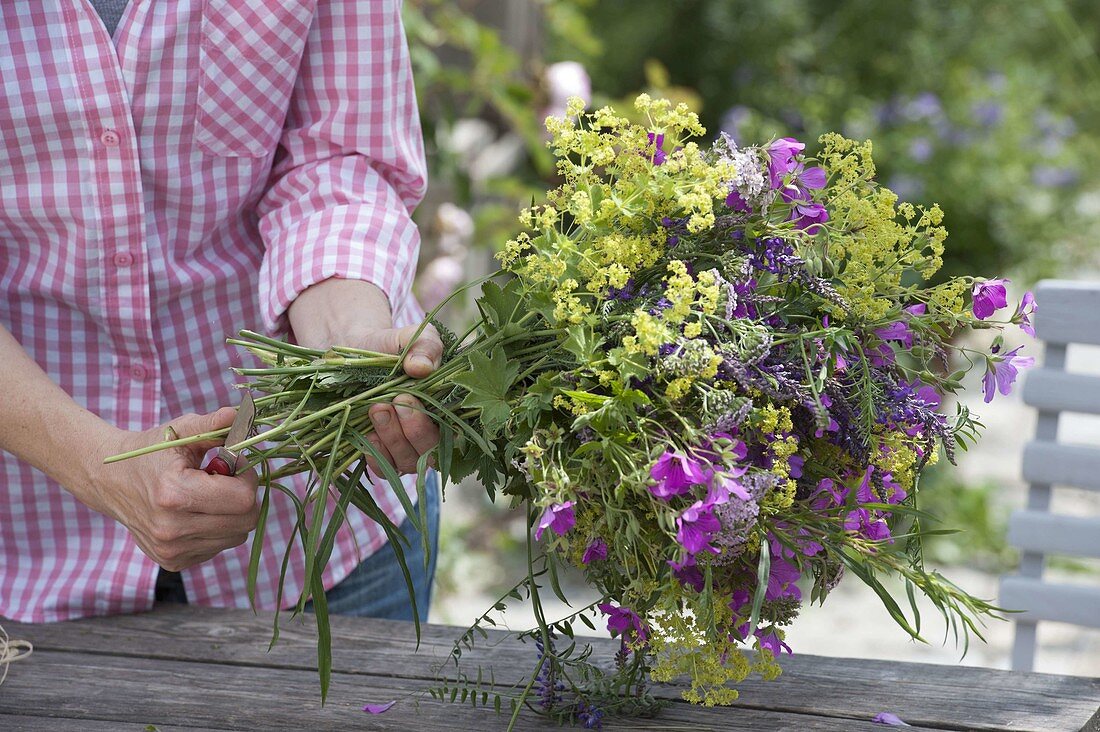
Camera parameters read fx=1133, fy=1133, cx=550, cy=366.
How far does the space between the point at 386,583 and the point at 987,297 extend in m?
0.90

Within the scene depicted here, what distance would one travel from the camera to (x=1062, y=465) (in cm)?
188

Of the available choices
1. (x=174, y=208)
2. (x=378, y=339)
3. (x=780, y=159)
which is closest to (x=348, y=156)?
(x=174, y=208)

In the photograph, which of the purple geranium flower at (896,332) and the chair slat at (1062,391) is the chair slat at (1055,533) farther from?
the purple geranium flower at (896,332)

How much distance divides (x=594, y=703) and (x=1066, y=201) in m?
5.50

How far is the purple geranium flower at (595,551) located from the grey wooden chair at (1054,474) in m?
1.14

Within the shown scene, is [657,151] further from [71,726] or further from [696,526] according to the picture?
[71,726]

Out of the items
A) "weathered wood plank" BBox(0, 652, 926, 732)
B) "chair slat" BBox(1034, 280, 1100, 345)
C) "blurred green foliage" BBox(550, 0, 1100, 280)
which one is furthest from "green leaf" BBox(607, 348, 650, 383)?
"blurred green foliage" BBox(550, 0, 1100, 280)

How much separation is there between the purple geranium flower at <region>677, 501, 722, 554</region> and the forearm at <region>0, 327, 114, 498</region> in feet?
2.14

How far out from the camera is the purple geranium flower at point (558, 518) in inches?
34.5

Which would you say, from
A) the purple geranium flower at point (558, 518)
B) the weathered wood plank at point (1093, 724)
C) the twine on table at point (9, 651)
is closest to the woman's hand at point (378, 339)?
the purple geranium flower at point (558, 518)

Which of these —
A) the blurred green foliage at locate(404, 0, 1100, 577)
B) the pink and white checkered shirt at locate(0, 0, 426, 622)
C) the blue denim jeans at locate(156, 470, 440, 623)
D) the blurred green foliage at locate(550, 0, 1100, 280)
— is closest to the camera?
the pink and white checkered shirt at locate(0, 0, 426, 622)

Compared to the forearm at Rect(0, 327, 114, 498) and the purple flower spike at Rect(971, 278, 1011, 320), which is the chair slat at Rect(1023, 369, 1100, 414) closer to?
the purple flower spike at Rect(971, 278, 1011, 320)

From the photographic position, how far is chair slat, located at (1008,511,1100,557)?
73.0 inches

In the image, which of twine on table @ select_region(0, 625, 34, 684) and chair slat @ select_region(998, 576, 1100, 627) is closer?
twine on table @ select_region(0, 625, 34, 684)
